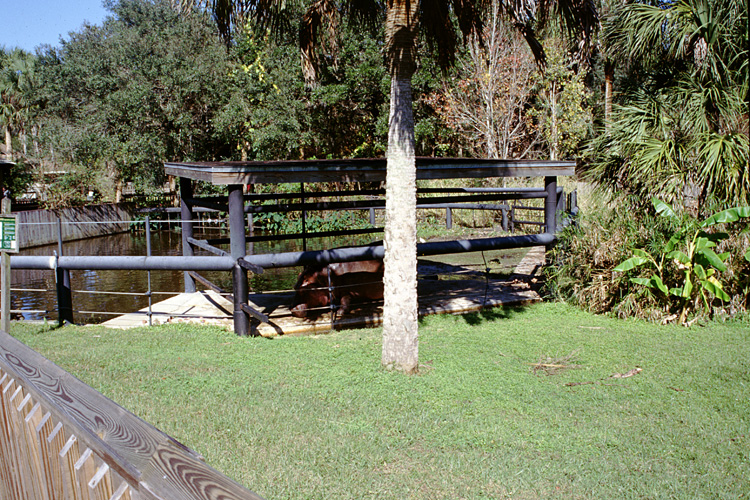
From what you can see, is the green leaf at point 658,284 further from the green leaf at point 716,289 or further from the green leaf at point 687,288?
the green leaf at point 716,289

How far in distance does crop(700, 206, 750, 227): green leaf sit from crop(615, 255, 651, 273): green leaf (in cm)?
89

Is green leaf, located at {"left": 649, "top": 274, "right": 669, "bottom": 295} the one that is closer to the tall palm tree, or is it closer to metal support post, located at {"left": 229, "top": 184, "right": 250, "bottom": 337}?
the tall palm tree

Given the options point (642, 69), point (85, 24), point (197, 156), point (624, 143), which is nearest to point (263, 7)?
point (624, 143)

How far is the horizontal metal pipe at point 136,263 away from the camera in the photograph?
320 inches

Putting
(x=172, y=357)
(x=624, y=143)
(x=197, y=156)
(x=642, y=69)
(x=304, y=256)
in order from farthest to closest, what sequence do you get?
(x=197, y=156), (x=642, y=69), (x=624, y=143), (x=304, y=256), (x=172, y=357)

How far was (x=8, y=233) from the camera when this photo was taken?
20.8ft

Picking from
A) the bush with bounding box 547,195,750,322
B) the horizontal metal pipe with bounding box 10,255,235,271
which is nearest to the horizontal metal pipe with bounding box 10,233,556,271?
the horizontal metal pipe with bounding box 10,255,235,271

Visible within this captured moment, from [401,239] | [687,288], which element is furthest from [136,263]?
[687,288]

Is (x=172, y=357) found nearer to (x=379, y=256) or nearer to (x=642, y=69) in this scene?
(x=379, y=256)

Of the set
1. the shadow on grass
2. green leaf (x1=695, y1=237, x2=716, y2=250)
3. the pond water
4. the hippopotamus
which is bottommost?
the pond water

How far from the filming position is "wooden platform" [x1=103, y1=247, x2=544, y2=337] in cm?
888

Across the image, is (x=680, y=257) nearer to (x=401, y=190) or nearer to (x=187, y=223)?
(x=401, y=190)

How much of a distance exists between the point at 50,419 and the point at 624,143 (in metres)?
9.15

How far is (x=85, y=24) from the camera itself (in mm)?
35094
